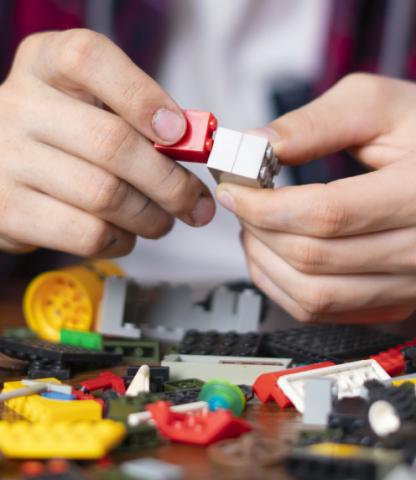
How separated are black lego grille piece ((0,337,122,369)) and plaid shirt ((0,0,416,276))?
0.69 meters

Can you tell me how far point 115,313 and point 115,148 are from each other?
9.2 inches

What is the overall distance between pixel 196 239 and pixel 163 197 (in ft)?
2.00

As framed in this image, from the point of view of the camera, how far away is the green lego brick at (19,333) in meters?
0.85

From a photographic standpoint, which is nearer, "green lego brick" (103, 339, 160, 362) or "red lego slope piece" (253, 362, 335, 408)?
"red lego slope piece" (253, 362, 335, 408)

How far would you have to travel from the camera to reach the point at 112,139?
77cm

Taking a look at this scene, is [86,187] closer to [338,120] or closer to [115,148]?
[115,148]

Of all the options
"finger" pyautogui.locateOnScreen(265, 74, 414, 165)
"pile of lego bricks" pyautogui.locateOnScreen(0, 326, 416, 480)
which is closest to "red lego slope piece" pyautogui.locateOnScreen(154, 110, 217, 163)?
"finger" pyautogui.locateOnScreen(265, 74, 414, 165)

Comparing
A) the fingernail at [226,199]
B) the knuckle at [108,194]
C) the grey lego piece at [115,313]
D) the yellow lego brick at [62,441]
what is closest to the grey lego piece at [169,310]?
the grey lego piece at [115,313]

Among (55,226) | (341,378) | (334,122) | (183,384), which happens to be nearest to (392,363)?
(341,378)

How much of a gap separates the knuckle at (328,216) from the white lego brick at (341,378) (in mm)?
137

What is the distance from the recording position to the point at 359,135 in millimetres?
904

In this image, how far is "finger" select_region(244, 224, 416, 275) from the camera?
0.75 meters

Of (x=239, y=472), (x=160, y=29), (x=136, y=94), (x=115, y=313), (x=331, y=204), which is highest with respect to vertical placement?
(x=160, y=29)

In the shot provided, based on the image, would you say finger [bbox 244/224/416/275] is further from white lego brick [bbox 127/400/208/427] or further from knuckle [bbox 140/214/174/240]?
white lego brick [bbox 127/400/208/427]
